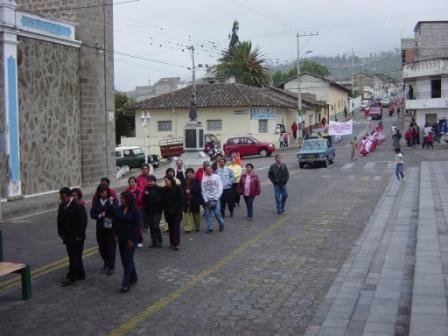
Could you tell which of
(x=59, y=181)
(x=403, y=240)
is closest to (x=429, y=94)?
(x=59, y=181)

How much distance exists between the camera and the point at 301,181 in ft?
84.5

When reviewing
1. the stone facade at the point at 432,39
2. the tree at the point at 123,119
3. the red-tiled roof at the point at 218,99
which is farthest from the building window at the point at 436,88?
the tree at the point at 123,119

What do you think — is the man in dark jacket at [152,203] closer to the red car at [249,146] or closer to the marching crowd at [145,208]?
the marching crowd at [145,208]

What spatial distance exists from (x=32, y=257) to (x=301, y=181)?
1580 centimetres

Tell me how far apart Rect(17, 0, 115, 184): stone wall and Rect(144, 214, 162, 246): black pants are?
12.2 metres

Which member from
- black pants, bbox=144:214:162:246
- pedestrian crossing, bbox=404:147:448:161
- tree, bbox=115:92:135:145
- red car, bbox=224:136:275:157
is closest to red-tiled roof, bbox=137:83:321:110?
red car, bbox=224:136:275:157

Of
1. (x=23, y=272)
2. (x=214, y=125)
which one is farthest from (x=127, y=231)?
(x=214, y=125)

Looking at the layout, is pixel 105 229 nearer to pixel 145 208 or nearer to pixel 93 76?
pixel 145 208

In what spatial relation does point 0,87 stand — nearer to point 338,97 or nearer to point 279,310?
point 279,310

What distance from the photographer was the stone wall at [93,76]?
23.3 meters

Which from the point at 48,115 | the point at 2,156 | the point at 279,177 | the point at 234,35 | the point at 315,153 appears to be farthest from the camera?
the point at 234,35

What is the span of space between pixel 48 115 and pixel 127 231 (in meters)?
13.4

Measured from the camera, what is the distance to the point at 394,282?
8.98 m

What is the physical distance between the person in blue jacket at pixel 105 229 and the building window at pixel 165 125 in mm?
42744
